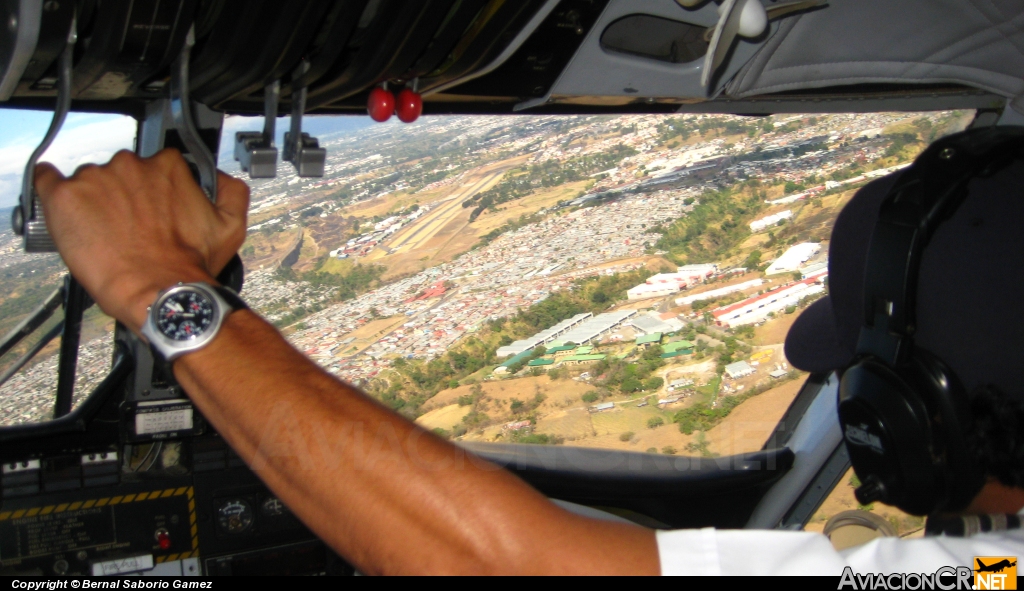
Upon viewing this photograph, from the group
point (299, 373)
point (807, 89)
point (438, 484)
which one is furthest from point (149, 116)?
point (807, 89)

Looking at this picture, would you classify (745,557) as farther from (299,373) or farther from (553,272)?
(553,272)

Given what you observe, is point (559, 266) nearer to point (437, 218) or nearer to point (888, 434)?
point (437, 218)

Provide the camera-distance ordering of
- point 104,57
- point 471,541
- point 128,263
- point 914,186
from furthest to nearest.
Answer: point 104,57, point 914,186, point 128,263, point 471,541

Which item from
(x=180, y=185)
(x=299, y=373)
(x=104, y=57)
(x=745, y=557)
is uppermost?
(x=104, y=57)

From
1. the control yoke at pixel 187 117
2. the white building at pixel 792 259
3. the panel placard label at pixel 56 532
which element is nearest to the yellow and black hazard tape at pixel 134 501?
the panel placard label at pixel 56 532

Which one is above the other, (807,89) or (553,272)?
(807,89)

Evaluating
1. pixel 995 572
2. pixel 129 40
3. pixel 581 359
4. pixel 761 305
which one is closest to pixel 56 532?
pixel 129 40
